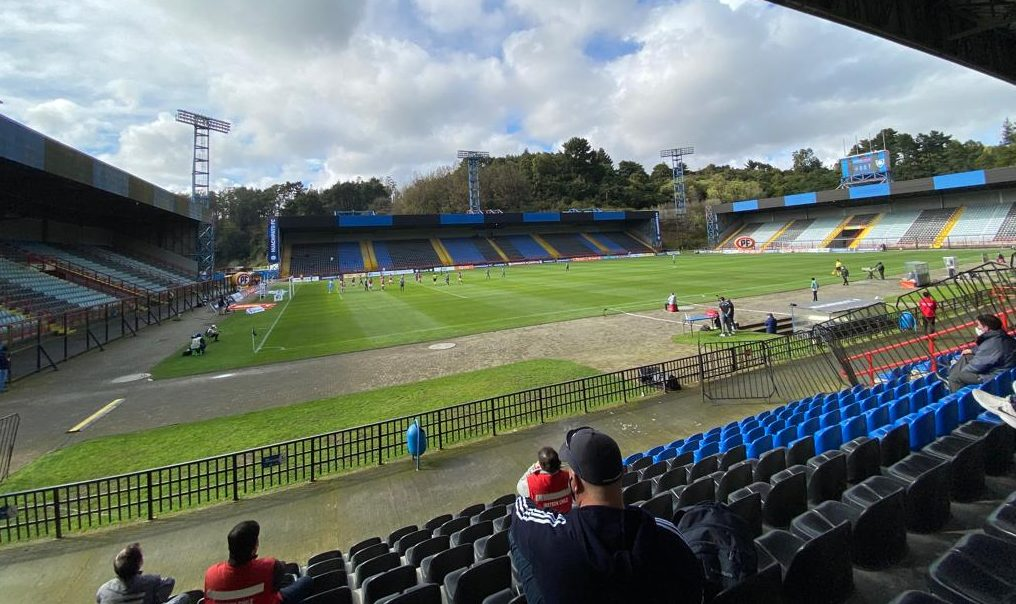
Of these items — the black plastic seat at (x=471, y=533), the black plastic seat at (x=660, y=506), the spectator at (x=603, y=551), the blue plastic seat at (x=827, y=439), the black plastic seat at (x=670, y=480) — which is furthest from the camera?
the blue plastic seat at (x=827, y=439)

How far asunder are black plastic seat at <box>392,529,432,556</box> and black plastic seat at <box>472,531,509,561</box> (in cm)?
127

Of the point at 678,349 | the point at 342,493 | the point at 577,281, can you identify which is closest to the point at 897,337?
the point at 678,349

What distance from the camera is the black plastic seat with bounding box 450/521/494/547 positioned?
4.89 m

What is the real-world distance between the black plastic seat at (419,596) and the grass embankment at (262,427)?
9.41 m

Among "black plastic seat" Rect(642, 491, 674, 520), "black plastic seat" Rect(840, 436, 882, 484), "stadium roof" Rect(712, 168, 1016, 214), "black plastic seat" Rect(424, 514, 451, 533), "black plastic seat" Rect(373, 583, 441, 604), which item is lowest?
"black plastic seat" Rect(424, 514, 451, 533)

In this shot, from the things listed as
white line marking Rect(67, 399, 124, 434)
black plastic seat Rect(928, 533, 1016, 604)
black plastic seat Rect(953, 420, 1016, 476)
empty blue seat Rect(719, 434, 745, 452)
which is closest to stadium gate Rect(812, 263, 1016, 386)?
empty blue seat Rect(719, 434, 745, 452)

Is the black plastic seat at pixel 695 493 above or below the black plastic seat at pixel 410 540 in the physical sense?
above

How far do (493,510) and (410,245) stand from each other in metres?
78.4

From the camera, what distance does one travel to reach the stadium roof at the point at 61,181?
896 inches

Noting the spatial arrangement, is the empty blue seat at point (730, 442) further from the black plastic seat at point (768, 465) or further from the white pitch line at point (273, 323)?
the white pitch line at point (273, 323)

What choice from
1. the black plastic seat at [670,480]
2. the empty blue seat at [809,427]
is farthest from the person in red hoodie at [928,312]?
the black plastic seat at [670,480]

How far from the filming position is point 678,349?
57.8 feet

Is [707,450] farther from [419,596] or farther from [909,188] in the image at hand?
[909,188]

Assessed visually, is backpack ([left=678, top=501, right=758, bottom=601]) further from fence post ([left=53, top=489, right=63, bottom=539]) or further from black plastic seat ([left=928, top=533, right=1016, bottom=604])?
fence post ([left=53, top=489, right=63, bottom=539])
